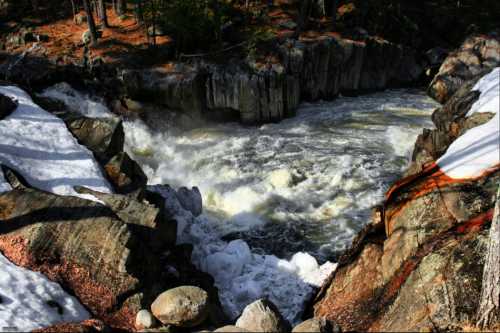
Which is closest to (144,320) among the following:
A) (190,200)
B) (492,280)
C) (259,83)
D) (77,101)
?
(492,280)

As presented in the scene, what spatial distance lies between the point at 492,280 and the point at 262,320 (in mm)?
3749

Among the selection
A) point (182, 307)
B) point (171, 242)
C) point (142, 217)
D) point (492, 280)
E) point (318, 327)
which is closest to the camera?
point (492, 280)

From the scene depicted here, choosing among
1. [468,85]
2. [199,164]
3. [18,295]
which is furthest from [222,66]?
[18,295]

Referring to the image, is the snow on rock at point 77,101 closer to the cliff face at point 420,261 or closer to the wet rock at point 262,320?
the cliff face at point 420,261

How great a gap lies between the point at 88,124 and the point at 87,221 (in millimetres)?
6008

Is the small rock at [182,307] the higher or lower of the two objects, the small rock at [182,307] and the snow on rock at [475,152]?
the lower

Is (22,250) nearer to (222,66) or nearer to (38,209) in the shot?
(38,209)

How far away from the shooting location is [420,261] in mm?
7543

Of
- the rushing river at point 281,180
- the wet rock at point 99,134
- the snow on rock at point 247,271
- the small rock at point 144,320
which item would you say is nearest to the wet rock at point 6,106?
the wet rock at point 99,134

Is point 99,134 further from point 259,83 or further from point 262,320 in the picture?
point 259,83

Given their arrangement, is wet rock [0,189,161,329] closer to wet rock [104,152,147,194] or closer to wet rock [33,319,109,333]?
wet rock [33,319,109,333]

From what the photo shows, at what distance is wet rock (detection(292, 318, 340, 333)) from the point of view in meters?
6.12

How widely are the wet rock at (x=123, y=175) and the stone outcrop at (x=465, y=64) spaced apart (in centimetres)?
2349

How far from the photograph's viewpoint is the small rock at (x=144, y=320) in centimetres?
766
